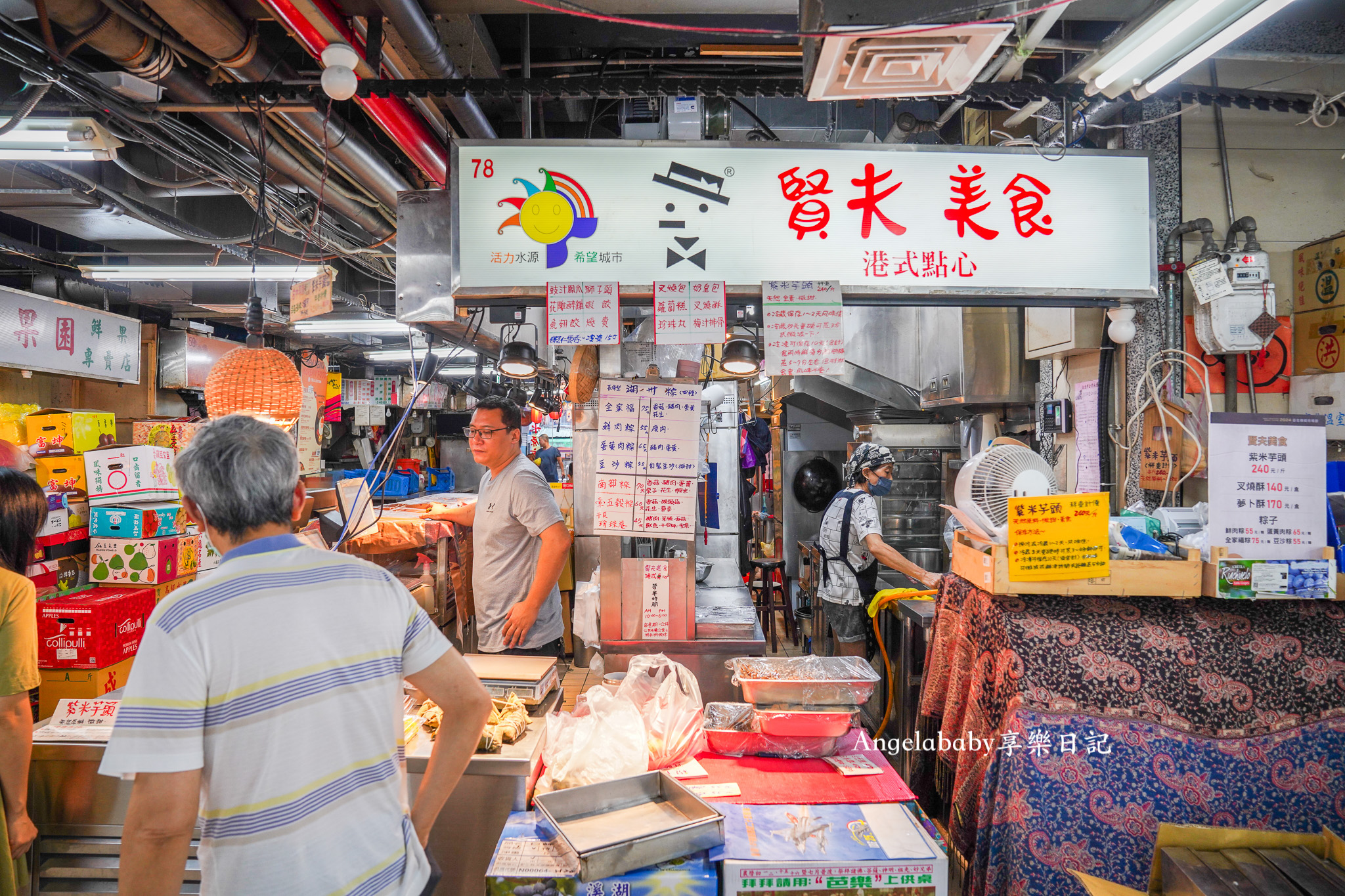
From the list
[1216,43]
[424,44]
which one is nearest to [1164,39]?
[1216,43]

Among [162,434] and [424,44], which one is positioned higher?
[424,44]

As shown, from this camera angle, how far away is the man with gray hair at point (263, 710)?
1.36 metres

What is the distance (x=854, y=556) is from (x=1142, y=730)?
2.92 metres

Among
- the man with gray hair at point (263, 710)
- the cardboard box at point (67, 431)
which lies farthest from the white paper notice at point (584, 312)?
the cardboard box at point (67, 431)

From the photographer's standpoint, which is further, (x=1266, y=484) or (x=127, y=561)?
(x=127, y=561)

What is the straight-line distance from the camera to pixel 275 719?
4.75 ft

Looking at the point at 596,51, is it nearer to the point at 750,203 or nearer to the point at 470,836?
the point at 750,203

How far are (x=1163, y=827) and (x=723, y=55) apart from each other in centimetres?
388

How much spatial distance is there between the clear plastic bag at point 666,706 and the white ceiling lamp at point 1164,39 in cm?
297

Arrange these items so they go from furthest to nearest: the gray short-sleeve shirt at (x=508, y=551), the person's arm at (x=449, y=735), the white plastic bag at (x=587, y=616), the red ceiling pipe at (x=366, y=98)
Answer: the gray short-sleeve shirt at (x=508, y=551)
the white plastic bag at (x=587, y=616)
the red ceiling pipe at (x=366, y=98)
the person's arm at (x=449, y=735)

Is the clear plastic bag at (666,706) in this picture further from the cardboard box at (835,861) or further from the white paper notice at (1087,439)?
the white paper notice at (1087,439)

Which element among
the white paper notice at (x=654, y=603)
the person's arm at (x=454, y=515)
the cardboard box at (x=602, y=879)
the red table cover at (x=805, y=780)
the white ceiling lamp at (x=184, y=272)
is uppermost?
the white ceiling lamp at (x=184, y=272)

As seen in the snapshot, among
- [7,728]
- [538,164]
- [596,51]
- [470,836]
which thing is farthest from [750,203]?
[7,728]

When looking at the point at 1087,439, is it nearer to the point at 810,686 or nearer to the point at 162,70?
the point at 810,686
